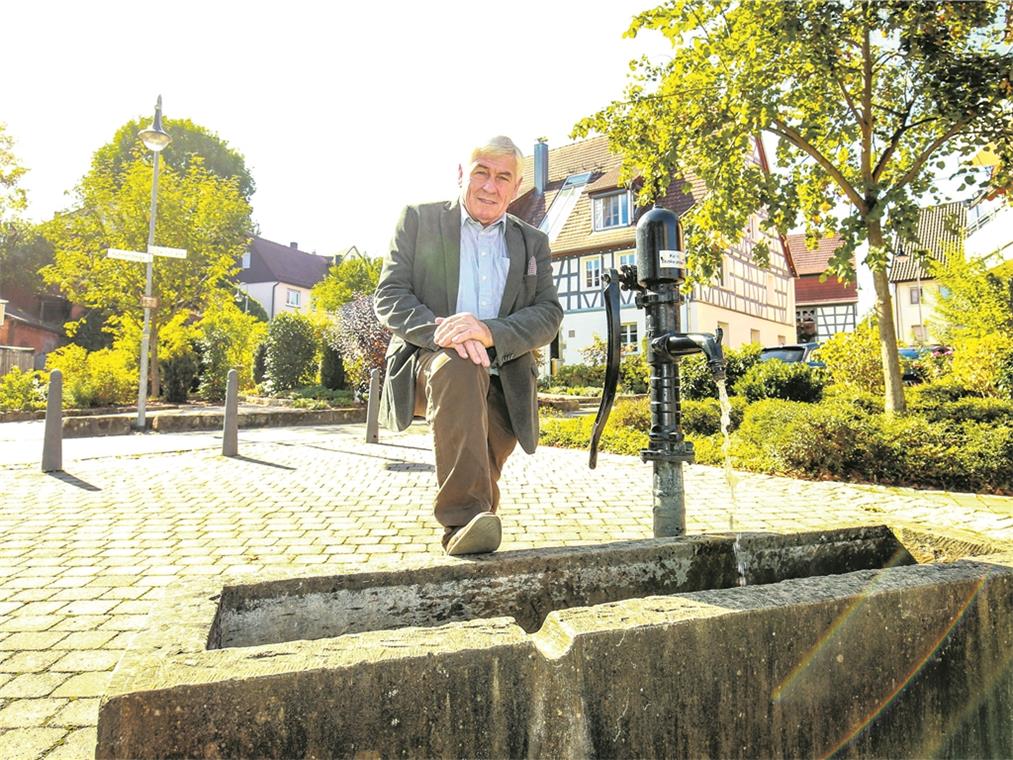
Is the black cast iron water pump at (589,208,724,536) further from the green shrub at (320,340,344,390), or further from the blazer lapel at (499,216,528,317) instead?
the green shrub at (320,340,344,390)

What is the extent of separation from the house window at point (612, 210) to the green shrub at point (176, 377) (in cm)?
1829

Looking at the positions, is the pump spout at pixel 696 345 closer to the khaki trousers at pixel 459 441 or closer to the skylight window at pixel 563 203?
the khaki trousers at pixel 459 441

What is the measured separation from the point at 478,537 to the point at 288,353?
19.2 meters

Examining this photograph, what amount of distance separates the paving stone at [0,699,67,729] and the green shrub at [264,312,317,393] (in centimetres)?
1856

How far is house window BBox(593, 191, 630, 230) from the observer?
28375mm

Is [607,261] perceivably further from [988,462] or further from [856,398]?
[988,462]

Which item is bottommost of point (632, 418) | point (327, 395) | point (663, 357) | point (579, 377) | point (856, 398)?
point (632, 418)

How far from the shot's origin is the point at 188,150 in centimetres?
3803

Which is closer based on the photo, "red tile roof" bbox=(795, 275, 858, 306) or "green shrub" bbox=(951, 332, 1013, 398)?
"green shrub" bbox=(951, 332, 1013, 398)

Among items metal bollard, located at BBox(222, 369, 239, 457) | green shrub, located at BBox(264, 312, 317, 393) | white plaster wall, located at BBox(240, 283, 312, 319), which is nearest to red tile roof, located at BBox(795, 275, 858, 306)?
green shrub, located at BBox(264, 312, 317, 393)

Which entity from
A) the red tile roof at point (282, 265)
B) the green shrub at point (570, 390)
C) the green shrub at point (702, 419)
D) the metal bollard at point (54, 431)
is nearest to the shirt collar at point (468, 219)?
the metal bollard at point (54, 431)

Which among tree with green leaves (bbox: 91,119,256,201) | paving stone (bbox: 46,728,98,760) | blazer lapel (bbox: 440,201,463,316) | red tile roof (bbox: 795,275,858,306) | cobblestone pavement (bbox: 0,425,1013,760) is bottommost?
paving stone (bbox: 46,728,98,760)

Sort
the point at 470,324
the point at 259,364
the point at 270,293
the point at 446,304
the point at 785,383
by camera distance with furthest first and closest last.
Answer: the point at 270,293 < the point at 259,364 < the point at 785,383 < the point at 446,304 < the point at 470,324

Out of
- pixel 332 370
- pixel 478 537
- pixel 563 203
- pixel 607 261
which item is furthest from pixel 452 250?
pixel 563 203
